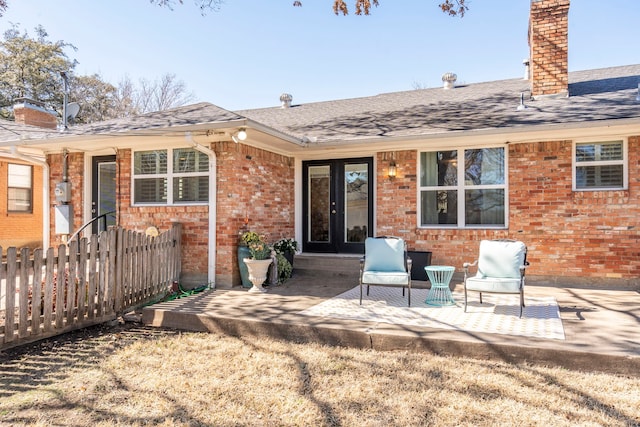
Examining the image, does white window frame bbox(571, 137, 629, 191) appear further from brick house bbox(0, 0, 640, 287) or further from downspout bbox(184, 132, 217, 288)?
downspout bbox(184, 132, 217, 288)

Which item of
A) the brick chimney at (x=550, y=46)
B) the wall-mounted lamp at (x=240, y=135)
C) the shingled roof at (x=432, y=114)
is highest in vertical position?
the brick chimney at (x=550, y=46)

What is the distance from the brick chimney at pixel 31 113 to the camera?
46.0 feet

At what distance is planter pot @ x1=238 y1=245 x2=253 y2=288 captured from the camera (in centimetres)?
735

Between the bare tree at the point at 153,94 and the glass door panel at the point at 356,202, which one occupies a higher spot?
the bare tree at the point at 153,94

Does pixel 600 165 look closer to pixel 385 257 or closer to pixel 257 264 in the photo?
pixel 385 257

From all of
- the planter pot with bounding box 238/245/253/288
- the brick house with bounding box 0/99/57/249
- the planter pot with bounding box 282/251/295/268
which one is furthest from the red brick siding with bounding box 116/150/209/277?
the brick house with bounding box 0/99/57/249

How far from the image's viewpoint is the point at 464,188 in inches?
319

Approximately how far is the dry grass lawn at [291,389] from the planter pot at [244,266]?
8.76 feet

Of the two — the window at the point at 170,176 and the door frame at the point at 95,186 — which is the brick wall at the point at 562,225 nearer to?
the window at the point at 170,176

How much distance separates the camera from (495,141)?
7750 millimetres

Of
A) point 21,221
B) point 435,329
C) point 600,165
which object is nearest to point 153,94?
point 21,221

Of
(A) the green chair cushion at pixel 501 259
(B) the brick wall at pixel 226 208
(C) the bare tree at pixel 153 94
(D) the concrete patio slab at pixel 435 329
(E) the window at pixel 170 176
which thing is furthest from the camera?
(C) the bare tree at pixel 153 94

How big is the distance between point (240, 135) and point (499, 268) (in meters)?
4.27

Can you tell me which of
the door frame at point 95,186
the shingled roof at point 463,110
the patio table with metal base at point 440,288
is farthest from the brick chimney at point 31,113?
the patio table with metal base at point 440,288
